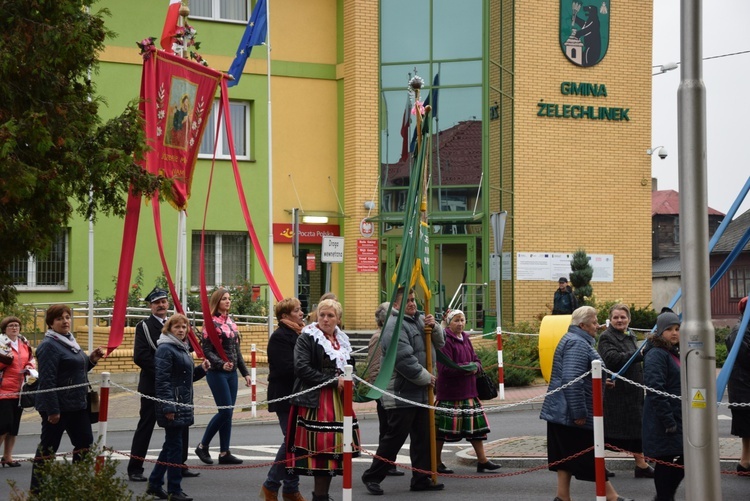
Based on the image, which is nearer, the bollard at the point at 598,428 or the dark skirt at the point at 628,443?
the bollard at the point at 598,428

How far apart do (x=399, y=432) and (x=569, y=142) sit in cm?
2216

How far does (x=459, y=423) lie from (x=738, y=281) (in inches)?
2014

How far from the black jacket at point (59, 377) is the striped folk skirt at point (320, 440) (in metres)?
2.19

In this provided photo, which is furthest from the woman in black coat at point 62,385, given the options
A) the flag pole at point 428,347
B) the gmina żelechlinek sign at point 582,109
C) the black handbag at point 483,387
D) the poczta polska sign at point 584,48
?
the poczta polska sign at point 584,48

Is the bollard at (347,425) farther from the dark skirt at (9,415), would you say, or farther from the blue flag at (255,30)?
the blue flag at (255,30)

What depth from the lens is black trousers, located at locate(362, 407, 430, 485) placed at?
11.0 metres

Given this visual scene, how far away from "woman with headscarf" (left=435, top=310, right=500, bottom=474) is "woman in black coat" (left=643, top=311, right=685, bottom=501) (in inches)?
105

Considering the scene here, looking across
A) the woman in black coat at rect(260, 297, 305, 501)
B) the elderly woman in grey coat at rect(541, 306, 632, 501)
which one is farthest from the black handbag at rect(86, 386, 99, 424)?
the elderly woman in grey coat at rect(541, 306, 632, 501)

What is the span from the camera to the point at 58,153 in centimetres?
815

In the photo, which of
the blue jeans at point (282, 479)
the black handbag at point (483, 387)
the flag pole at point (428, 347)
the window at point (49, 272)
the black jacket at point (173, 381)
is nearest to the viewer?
the blue jeans at point (282, 479)

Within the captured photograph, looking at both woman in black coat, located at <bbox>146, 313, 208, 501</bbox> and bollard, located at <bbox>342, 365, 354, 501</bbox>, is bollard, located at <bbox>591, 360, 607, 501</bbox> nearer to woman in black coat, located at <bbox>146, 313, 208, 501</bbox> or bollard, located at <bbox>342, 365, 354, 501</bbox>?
bollard, located at <bbox>342, 365, 354, 501</bbox>

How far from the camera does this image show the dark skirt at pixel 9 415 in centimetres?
1291

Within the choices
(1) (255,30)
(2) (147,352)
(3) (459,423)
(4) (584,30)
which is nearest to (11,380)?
(2) (147,352)

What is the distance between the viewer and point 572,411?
975cm
